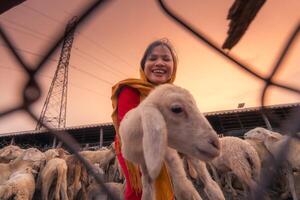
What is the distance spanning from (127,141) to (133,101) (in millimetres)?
357

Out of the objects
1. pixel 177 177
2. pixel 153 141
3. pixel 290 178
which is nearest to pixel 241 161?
pixel 290 178

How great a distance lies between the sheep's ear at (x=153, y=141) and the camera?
68cm

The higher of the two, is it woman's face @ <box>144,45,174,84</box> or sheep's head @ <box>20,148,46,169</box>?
woman's face @ <box>144,45,174,84</box>

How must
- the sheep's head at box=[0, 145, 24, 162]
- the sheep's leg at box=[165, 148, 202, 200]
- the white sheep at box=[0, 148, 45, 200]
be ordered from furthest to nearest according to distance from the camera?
1. the sheep's head at box=[0, 145, 24, 162]
2. the white sheep at box=[0, 148, 45, 200]
3. the sheep's leg at box=[165, 148, 202, 200]

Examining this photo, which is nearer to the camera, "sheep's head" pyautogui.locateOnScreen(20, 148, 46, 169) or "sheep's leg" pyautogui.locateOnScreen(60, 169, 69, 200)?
"sheep's leg" pyautogui.locateOnScreen(60, 169, 69, 200)

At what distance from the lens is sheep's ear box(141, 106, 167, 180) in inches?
26.7

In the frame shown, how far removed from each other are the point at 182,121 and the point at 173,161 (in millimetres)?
248

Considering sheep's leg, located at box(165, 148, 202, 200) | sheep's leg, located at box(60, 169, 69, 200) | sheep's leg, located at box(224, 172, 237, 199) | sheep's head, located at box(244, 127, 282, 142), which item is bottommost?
sheep's leg, located at box(60, 169, 69, 200)

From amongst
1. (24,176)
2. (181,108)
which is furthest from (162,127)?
(24,176)

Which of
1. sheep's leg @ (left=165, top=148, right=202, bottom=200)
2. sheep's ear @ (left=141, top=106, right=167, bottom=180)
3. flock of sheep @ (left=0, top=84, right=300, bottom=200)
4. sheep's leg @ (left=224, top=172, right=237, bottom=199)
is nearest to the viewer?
sheep's ear @ (left=141, top=106, right=167, bottom=180)

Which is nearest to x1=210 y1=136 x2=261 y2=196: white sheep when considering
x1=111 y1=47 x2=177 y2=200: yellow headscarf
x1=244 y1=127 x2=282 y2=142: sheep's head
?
x1=244 y1=127 x2=282 y2=142: sheep's head

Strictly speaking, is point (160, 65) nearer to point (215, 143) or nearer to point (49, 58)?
point (215, 143)

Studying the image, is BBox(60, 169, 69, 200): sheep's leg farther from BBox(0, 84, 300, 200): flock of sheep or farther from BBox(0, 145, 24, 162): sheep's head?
BBox(0, 145, 24, 162): sheep's head

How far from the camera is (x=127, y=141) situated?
98 cm
